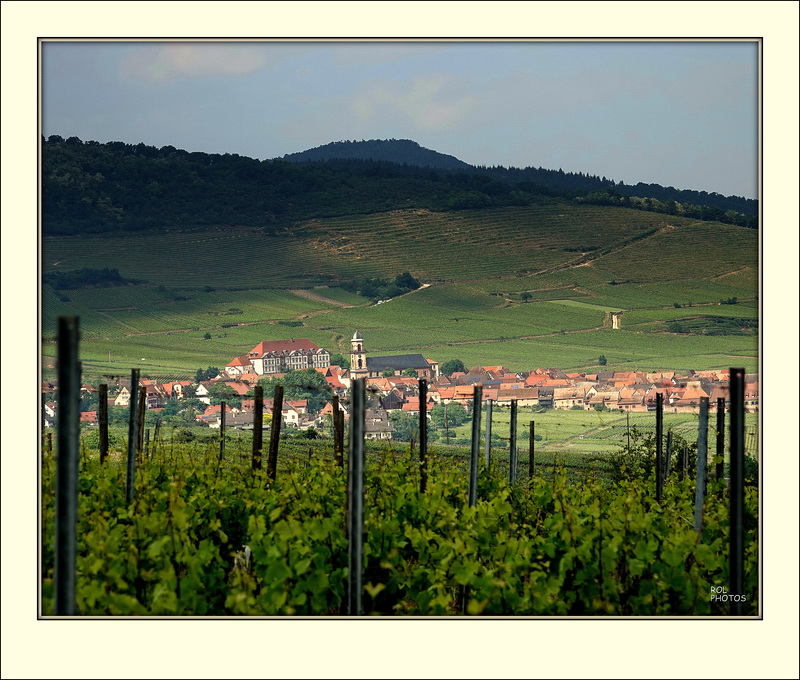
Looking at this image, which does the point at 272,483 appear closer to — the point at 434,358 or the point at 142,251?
the point at 434,358

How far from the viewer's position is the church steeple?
80.7 meters

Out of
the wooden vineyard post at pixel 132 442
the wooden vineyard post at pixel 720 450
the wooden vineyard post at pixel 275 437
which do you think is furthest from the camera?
the wooden vineyard post at pixel 275 437

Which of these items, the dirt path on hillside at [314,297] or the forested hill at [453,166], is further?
the forested hill at [453,166]

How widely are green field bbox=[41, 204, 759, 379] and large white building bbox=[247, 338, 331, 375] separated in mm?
2289

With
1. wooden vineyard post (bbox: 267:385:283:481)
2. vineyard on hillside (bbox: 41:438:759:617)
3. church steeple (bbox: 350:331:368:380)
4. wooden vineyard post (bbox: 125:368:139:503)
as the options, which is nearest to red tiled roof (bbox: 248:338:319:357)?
church steeple (bbox: 350:331:368:380)

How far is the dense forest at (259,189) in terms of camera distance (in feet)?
348

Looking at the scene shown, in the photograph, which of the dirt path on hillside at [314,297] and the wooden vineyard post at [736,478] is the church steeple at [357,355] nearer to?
the dirt path on hillside at [314,297]

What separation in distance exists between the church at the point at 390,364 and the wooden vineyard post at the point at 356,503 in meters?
71.9

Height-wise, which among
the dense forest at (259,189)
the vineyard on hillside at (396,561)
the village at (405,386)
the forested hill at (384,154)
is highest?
the forested hill at (384,154)

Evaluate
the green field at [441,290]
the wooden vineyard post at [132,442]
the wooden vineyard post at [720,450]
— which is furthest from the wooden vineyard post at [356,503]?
the green field at [441,290]

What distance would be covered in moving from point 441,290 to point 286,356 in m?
24.4

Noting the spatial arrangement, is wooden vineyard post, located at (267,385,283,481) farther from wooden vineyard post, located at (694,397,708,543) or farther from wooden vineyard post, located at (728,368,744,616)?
wooden vineyard post, located at (728,368,744,616)

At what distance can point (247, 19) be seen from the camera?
363cm
